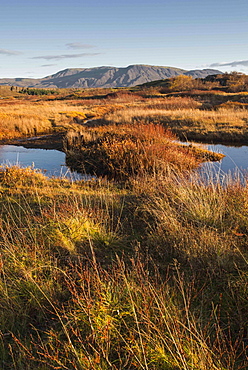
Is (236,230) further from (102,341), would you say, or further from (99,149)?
(99,149)

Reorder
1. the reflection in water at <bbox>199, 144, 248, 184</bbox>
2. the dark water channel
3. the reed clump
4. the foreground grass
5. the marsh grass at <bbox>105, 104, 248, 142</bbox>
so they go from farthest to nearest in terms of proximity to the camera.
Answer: the marsh grass at <bbox>105, 104, 248, 142</bbox> → the dark water channel → the reflection in water at <bbox>199, 144, 248, 184</bbox> → the reed clump → the foreground grass

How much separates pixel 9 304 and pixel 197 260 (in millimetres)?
2520

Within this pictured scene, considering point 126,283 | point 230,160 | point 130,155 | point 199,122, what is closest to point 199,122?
point 199,122

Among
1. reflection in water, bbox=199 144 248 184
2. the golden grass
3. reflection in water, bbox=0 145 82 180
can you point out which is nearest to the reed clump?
reflection in water, bbox=199 144 248 184

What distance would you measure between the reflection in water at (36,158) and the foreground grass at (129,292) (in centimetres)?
604

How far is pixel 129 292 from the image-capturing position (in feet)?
7.69

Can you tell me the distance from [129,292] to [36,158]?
1287 centimetres

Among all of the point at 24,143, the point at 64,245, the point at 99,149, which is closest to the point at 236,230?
the point at 64,245

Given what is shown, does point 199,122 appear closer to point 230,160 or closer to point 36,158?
point 230,160

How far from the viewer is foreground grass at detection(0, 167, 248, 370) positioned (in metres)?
2.43

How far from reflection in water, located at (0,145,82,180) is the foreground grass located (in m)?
6.04

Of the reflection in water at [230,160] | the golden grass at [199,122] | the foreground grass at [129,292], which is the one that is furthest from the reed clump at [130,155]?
the foreground grass at [129,292]

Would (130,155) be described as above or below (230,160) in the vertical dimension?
above

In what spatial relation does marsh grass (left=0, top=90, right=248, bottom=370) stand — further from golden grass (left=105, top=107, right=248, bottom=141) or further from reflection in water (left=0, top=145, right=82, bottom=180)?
golden grass (left=105, top=107, right=248, bottom=141)
